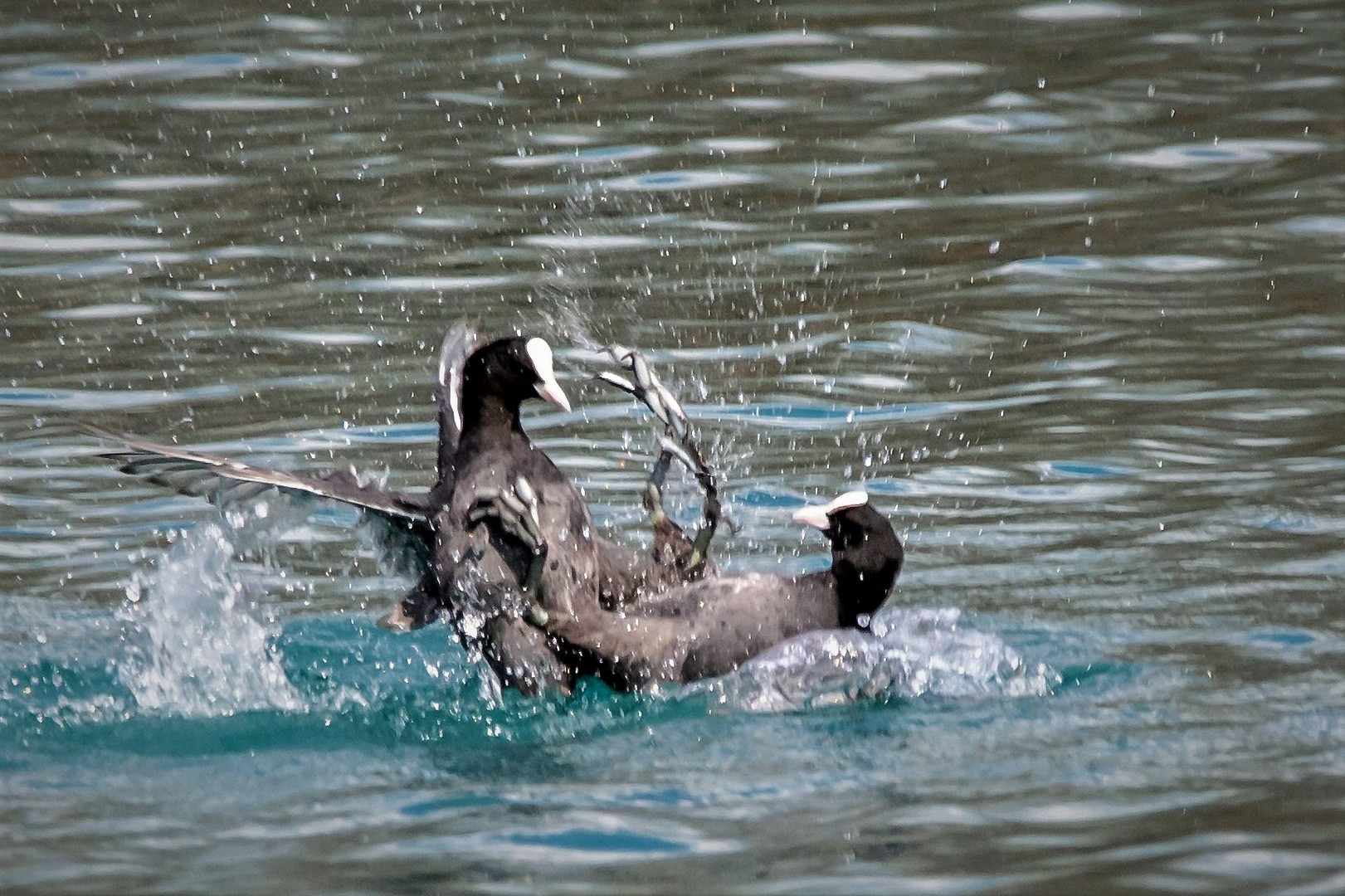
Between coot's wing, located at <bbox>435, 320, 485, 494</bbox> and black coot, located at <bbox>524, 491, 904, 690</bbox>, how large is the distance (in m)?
0.55

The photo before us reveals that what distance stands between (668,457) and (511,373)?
60 cm

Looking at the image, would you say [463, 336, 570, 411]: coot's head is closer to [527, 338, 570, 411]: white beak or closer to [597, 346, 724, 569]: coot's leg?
[527, 338, 570, 411]: white beak

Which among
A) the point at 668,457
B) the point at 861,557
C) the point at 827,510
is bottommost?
the point at 861,557

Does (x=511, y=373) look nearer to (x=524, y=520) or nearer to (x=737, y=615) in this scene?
(x=524, y=520)

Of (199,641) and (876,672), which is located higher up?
(199,641)

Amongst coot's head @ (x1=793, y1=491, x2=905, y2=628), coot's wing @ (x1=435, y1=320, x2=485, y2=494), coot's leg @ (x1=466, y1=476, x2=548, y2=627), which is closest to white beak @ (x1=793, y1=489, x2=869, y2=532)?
coot's head @ (x1=793, y1=491, x2=905, y2=628)

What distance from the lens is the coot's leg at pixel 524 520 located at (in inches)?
211

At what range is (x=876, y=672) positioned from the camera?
5203 mm

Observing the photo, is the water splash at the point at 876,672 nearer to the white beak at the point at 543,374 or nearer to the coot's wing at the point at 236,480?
the white beak at the point at 543,374

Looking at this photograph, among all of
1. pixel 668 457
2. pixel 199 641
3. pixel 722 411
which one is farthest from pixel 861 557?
pixel 722 411

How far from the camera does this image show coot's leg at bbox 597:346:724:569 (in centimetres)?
566

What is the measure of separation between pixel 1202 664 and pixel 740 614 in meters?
1.16

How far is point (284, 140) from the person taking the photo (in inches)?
387

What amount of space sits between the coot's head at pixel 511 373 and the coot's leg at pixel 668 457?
0.27m
